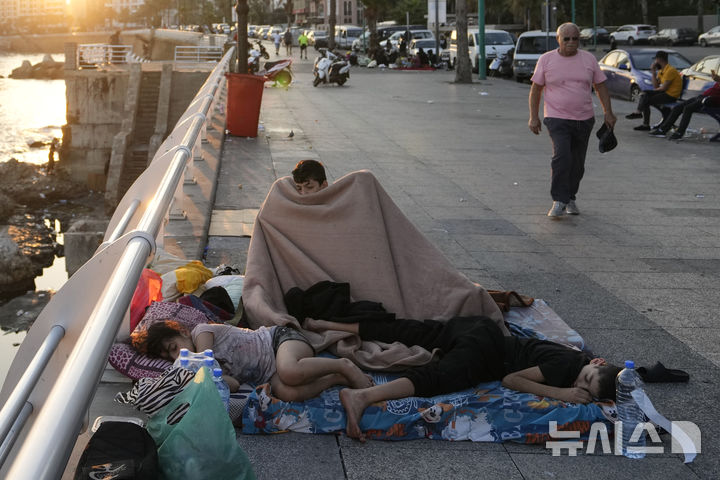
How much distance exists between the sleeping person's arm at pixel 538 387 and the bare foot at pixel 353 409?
706mm

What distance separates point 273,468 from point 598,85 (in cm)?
566

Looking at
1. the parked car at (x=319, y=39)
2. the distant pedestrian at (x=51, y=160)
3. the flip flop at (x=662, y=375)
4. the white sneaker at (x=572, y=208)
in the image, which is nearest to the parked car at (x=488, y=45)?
the distant pedestrian at (x=51, y=160)

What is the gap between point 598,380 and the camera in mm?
3895

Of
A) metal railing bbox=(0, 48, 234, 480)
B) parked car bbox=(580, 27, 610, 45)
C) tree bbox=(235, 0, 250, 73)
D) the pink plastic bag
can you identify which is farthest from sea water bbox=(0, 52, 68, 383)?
parked car bbox=(580, 27, 610, 45)

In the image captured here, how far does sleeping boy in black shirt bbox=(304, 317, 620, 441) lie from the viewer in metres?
3.83

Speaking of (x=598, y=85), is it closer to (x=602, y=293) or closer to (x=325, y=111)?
(x=602, y=293)

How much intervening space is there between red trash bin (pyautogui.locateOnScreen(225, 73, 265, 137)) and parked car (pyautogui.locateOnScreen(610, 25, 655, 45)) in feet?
136

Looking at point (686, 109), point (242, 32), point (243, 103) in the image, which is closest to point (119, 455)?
point (243, 103)

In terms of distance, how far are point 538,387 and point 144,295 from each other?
6.60 ft

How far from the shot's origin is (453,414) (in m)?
3.73

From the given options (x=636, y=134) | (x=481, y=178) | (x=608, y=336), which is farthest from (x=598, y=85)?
(x=636, y=134)

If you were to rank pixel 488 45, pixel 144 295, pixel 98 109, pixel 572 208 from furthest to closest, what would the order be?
pixel 98 109, pixel 488 45, pixel 572 208, pixel 144 295

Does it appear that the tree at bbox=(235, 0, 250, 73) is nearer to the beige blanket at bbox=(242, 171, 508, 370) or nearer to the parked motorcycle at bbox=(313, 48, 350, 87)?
the beige blanket at bbox=(242, 171, 508, 370)

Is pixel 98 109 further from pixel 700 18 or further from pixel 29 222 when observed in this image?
pixel 700 18
